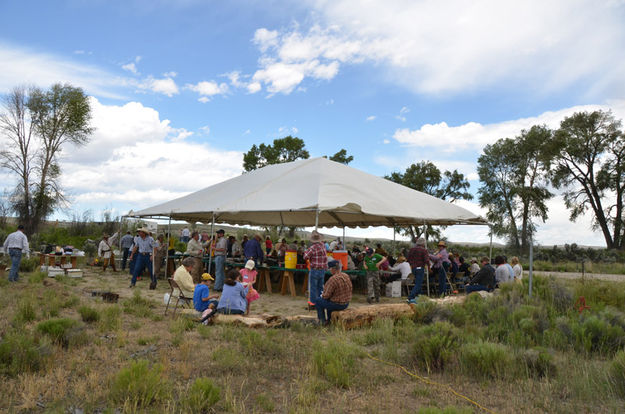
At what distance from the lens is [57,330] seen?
229 inches

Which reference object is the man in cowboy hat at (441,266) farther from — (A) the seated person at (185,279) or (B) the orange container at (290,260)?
(A) the seated person at (185,279)

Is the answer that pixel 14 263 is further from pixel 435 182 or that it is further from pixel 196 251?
pixel 435 182

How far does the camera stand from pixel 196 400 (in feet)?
13.1

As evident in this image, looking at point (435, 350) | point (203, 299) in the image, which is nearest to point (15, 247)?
point (203, 299)


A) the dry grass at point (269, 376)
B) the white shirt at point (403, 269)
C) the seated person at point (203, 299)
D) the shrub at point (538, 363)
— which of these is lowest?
the dry grass at point (269, 376)

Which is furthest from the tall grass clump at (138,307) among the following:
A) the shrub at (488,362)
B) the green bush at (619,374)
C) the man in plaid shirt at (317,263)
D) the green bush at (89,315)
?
the green bush at (619,374)

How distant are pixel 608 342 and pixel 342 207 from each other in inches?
249

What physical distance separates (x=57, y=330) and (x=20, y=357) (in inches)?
38.1

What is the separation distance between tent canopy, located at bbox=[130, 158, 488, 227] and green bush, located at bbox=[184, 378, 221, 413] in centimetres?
628

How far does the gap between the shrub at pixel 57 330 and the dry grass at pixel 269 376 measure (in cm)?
12

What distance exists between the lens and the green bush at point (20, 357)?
472cm

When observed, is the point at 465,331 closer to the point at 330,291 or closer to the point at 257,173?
the point at 330,291

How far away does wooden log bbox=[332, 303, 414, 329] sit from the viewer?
297 inches

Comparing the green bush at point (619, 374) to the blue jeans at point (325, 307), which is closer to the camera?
the green bush at point (619, 374)
